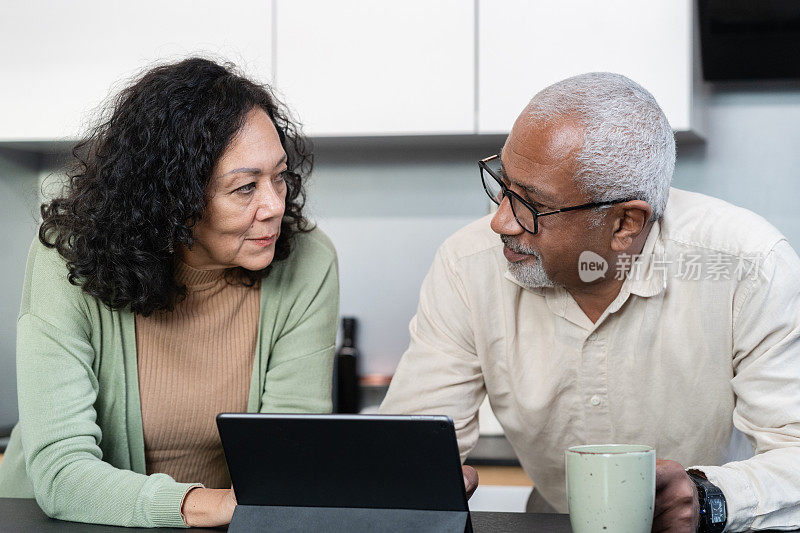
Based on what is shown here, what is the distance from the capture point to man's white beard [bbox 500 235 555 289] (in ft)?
4.30

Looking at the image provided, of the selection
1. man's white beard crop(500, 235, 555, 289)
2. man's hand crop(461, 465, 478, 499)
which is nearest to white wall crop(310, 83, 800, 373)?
man's white beard crop(500, 235, 555, 289)

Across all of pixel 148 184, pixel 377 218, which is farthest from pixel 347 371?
pixel 148 184

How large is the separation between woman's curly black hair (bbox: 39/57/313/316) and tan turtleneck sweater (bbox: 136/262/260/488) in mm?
78

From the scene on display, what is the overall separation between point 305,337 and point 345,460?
578 millimetres

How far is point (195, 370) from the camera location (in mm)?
1438

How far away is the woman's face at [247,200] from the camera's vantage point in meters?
1.34

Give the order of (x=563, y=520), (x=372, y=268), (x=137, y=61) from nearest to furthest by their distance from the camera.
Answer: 1. (x=563, y=520)
2. (x=137, y=61)
3. (x=372, y=268)

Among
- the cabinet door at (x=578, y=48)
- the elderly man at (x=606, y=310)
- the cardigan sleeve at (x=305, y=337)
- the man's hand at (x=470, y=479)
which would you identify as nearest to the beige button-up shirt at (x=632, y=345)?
the elderly man at (x=606, y=310)

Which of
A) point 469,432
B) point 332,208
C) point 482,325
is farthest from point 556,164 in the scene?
point 332,208

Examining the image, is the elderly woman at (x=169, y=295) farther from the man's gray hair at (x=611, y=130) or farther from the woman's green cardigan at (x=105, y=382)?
the man's gray hair at (x=611, y=130)

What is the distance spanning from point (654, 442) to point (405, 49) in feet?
4.08

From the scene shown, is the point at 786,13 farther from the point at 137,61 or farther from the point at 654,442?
the point at 137,61

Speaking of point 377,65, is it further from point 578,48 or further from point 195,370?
point 195,370

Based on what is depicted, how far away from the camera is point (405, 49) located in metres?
2.26
